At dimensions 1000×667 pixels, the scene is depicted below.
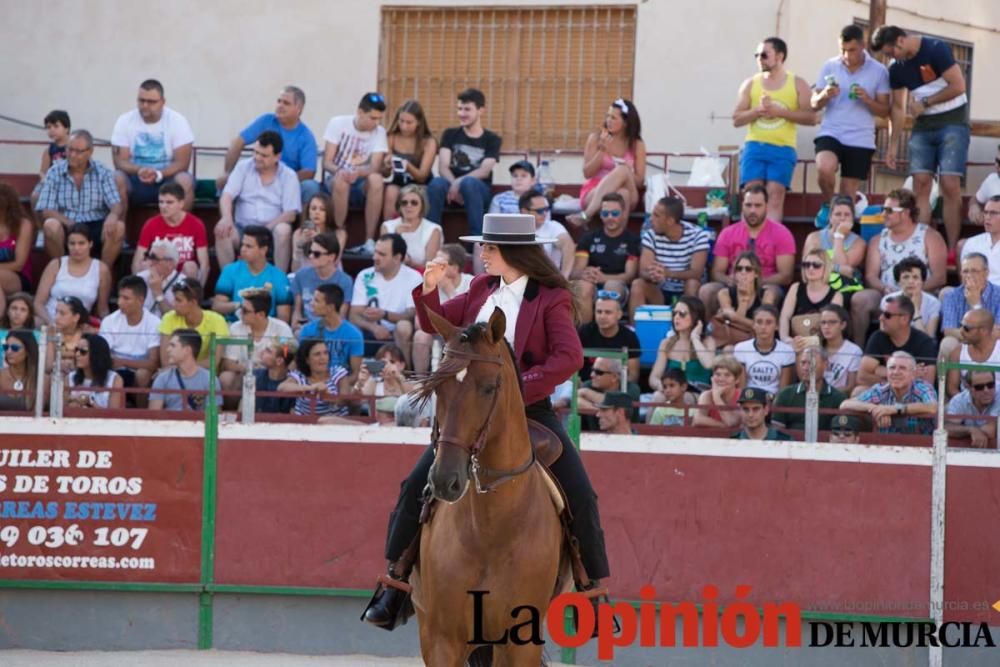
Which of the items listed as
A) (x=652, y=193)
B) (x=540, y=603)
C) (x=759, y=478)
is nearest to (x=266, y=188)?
(x=652, y=193)

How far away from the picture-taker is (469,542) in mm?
7082

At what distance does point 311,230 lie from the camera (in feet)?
44.4

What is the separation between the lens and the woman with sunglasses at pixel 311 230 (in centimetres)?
1352

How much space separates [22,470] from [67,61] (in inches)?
311

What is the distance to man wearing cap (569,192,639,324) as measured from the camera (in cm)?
1306

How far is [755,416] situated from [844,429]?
55 cm

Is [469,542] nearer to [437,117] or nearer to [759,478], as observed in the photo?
[759,478]

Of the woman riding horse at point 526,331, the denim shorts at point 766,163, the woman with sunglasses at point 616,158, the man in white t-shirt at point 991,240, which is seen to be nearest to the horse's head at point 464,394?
the woman riding horse at point 526,331

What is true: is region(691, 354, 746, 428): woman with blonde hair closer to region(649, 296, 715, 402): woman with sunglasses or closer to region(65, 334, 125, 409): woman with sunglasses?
region(649, 296, 715, 402): woman with sunglasses

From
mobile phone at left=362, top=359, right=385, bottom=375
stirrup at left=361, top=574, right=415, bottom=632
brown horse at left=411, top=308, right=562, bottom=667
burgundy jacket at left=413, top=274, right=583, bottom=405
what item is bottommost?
stirrup at left=361, top=574, right=415, bottom=632

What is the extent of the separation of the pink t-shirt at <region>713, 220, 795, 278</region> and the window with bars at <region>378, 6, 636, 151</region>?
4517 mm

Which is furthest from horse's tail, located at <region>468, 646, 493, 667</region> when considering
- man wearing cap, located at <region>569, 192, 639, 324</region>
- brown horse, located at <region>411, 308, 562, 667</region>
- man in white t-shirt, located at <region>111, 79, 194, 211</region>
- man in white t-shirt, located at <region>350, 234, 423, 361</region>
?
man in white t-shirt, located at <region>111, 79, 194, 211</region>

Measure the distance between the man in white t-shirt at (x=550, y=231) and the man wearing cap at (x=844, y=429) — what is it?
2.73 metres

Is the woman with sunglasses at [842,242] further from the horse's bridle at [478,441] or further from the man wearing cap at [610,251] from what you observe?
the horse's bridle at [478,441]
